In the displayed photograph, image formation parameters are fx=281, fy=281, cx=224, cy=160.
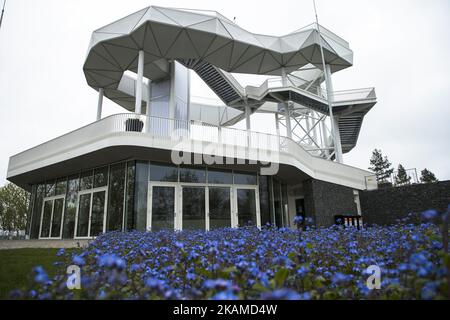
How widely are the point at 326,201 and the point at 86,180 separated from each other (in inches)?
556

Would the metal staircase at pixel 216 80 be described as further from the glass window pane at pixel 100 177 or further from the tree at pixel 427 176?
the tree at pixel 427 176

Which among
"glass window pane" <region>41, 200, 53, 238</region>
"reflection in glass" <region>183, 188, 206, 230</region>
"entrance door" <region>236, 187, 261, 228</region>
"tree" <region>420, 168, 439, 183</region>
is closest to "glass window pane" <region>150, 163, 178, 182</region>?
"reflection in glass" <region>183, 188, 206, 230</region>

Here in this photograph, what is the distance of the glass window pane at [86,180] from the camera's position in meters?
15.8

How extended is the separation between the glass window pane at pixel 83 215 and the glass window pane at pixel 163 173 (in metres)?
4.42

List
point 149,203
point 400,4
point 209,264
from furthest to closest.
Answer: point 400,4
point 149,203
point 209,264

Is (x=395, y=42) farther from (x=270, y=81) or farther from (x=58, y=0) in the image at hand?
(x=58, y=0)

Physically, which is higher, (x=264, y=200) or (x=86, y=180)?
(x=86, y=180)

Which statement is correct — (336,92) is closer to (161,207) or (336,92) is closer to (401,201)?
(401,201)

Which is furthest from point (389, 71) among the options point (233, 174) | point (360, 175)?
point (233, 174)

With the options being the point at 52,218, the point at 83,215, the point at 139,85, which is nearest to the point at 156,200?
the point at 83,215

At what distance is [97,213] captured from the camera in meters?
14.8

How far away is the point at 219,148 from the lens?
13898mm

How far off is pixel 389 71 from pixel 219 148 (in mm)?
25030

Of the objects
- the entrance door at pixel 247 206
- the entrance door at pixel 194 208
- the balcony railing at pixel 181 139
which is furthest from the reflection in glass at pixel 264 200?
the entrance door at pixel 194 208
